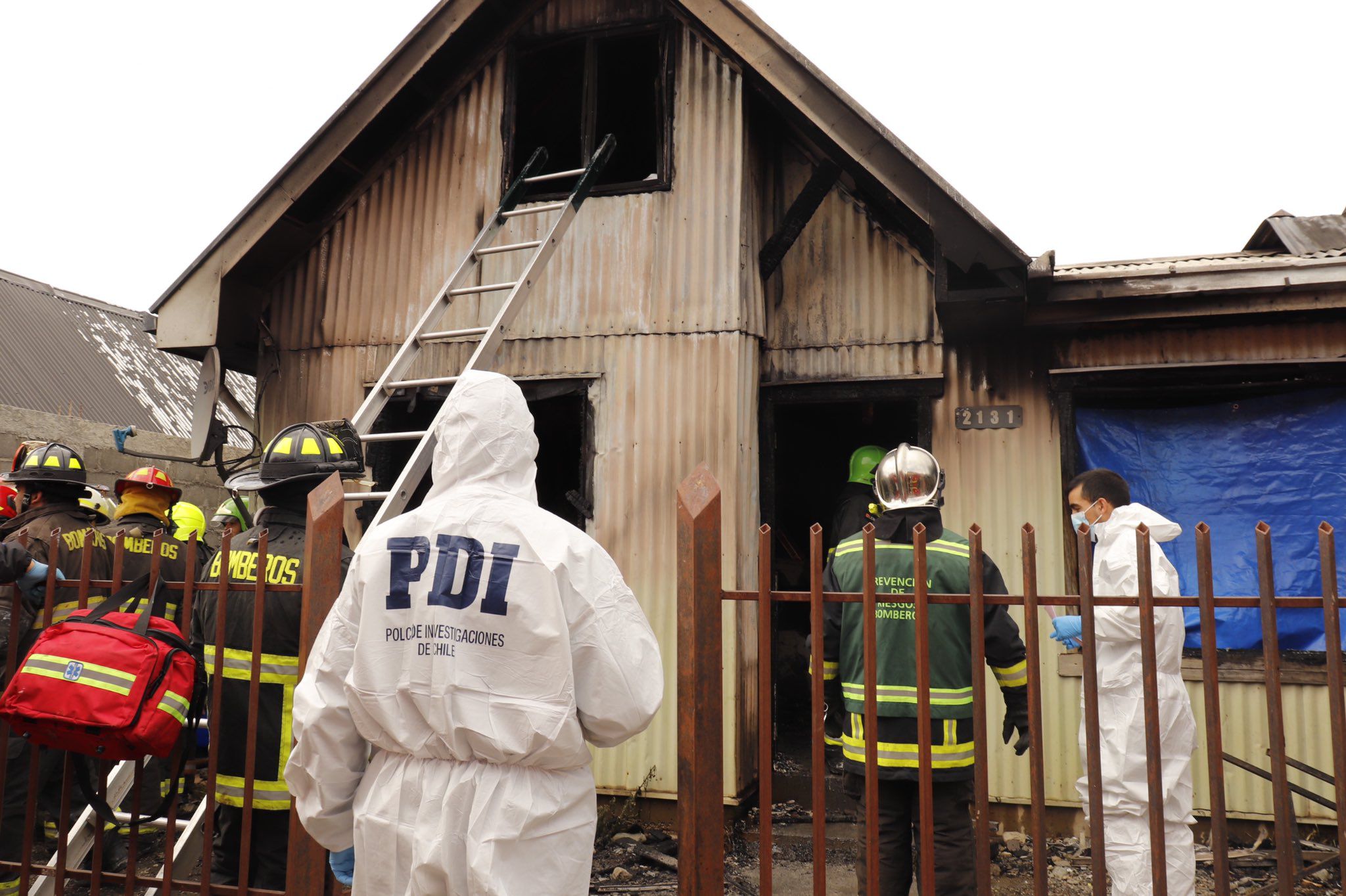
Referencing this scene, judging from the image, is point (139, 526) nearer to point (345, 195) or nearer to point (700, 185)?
point (345, 195)

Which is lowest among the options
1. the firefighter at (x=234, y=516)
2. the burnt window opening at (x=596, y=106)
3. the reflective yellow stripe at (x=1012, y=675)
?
the reflective yellow stripe at (x=1012, y=675)

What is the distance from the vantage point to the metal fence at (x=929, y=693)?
7.48ft

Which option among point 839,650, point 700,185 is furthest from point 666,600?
point 700,185

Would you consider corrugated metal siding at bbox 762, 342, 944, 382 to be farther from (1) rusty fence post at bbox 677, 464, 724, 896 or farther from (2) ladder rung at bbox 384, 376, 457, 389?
(1) rusty fence post at bbox 677, 464, 724, 896

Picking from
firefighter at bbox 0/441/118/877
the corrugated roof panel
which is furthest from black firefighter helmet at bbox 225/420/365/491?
the corrugated roof panel

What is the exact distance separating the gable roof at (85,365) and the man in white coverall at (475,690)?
14918 mm

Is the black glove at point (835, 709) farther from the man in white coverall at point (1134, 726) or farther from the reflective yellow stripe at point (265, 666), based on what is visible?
the reflective yellow stripe at point (265, 666)

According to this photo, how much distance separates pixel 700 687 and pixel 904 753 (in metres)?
1.17

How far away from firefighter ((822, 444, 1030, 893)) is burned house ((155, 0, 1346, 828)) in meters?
1.88

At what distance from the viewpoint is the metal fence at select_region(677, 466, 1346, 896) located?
228 centimetres

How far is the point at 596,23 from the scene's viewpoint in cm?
627

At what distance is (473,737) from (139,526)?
3.92 m

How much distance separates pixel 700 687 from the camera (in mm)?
2600

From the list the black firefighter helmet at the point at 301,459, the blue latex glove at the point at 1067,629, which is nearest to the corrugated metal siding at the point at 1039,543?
the blue latex glove at the point at 1067,629
